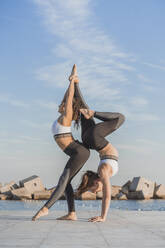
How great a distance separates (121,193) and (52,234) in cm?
4162

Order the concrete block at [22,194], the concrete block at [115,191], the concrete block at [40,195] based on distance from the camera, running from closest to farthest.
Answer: the concrete block at [40,195] < the concrete block at [22,194] < the concrete block at [115,191]

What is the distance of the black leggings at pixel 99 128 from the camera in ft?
18.6

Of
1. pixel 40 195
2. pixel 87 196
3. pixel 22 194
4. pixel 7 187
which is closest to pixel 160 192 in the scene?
pixel 87 196

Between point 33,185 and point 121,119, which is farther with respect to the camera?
point 33,185

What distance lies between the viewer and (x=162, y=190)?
4666 cm

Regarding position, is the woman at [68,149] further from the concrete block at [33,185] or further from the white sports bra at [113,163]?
the concrete block at [33,185]

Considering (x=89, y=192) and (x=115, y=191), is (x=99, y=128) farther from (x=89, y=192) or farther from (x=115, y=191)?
(x=115, y=191)

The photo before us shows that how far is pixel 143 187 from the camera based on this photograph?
143 ft

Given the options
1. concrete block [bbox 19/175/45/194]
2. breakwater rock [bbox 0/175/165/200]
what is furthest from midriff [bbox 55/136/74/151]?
concrete block [bbox 19/175/45/194]

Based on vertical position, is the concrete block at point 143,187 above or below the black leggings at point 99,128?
above

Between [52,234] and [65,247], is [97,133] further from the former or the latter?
[65,247]

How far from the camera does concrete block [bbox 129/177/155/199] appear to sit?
141ft

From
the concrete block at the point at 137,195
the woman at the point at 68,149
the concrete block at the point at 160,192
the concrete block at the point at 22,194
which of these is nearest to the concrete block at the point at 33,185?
the concrete block at the point at 22,194

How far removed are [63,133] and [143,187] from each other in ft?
128
